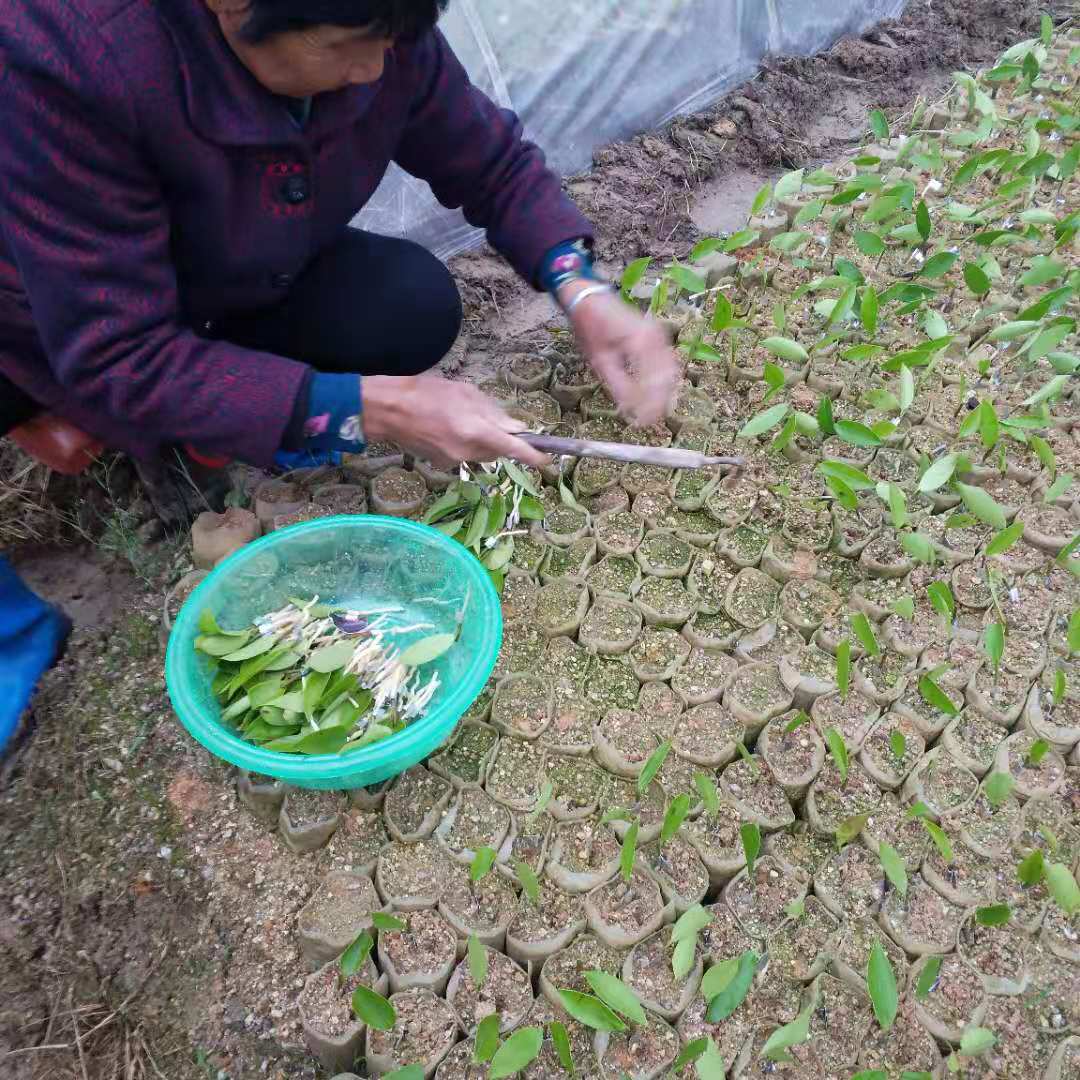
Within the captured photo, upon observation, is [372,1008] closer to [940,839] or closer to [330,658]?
[330,658]

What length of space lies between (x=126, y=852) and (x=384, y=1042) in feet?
1.42

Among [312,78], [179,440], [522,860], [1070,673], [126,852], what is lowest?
[1070,673]

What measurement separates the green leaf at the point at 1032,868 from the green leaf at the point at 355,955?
0.75 m

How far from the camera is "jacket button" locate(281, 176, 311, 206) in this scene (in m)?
1.01

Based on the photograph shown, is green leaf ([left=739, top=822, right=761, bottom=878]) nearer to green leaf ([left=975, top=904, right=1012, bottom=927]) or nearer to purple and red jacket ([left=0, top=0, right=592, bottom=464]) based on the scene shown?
green leaf ([left=975, top=904, right=1012, bottom=927])

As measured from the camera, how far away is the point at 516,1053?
88cm

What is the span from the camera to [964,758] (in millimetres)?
1142

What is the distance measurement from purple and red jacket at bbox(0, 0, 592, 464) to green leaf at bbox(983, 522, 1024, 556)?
958 millimetres

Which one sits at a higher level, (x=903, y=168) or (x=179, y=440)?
(x=179, y=440)

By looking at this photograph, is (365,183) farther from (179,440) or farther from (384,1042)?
(384,1042)

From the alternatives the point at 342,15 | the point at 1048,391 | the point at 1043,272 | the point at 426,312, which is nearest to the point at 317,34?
the point at 342,15

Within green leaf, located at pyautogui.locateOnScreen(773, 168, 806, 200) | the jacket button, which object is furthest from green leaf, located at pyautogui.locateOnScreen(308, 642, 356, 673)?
green leaf, located at pyautogui.locateOnScreen(773, 168, 806, 200)

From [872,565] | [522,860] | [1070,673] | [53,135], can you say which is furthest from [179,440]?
[1070,673]

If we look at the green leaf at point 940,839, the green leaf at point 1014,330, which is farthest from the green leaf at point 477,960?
the green leaf at point 1014,330
